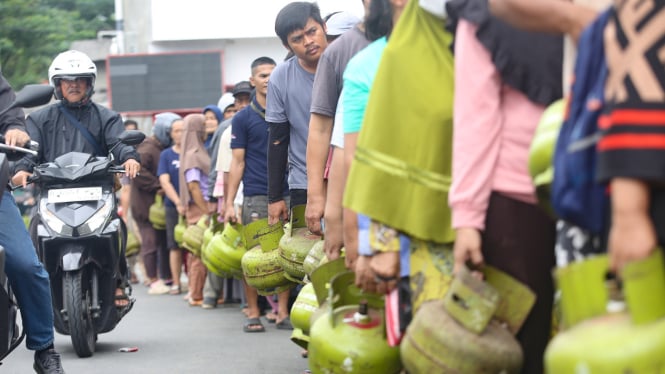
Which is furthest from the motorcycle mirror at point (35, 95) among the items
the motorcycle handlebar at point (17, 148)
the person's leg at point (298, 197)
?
the person's leg at point (298, 197)

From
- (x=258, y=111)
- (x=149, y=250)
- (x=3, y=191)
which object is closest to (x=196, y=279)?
(x=149, y=250)

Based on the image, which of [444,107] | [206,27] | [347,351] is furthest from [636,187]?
[206,27]

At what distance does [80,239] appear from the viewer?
31.3ft

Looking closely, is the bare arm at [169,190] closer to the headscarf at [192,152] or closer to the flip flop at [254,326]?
the headscarf at [192,152]

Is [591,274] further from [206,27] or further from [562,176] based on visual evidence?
[206,27]

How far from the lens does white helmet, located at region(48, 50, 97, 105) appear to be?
9.98 m

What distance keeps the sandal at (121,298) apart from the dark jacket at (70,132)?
0.91 m

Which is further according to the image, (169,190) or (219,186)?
(169,190)

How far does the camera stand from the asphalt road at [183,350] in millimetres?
9148

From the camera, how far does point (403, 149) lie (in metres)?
5.02

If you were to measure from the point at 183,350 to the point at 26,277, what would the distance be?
109 inches

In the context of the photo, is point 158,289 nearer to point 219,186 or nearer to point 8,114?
point 219,186

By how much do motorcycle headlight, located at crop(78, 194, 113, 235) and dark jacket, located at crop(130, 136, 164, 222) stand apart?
26.4 feet

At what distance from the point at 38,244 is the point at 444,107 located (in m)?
5.22
